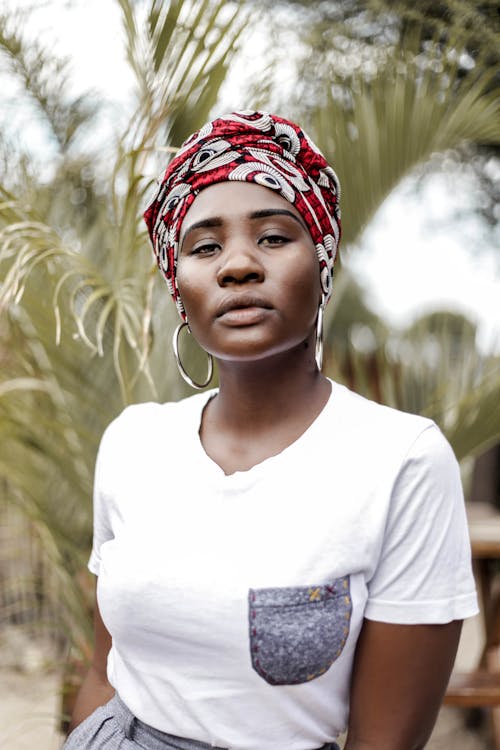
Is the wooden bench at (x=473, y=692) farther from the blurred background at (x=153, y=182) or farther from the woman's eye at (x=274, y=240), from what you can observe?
the woman's eye at (x=274, y=240)

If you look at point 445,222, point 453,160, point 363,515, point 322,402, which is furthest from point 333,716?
point 445,222

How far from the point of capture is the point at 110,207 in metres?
2.24

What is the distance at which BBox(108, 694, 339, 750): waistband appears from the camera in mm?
1108

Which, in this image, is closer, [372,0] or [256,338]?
[256,338]

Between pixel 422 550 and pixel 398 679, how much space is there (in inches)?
7.2

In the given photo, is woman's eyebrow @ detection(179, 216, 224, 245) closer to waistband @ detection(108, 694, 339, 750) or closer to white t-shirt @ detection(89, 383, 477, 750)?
white t-shirt @ detection(89, 383, 477, 750)

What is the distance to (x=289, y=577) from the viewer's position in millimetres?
1032

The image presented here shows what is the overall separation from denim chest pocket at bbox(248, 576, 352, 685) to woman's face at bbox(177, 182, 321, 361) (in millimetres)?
343

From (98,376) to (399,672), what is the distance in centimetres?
136

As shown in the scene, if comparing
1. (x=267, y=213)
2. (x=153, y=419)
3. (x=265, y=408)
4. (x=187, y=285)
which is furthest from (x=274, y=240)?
(x=153, y=419)

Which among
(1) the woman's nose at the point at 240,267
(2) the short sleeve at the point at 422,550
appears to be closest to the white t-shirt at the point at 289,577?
(2) the short sleeve at the point at 422,550

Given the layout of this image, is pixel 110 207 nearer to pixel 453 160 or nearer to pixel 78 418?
pixel 78 418

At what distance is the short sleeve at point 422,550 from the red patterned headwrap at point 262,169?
339mm

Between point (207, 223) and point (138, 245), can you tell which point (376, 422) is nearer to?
point (207, 223)
